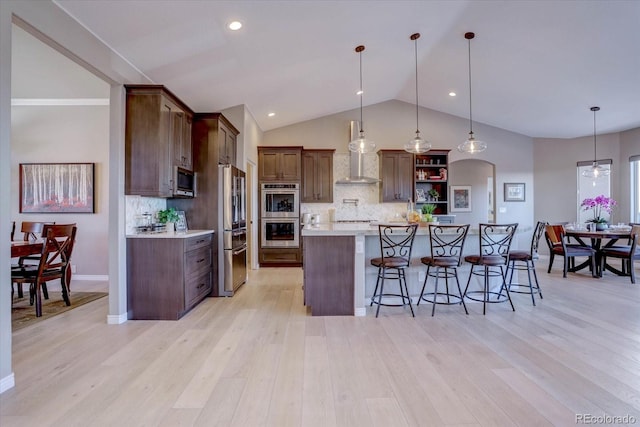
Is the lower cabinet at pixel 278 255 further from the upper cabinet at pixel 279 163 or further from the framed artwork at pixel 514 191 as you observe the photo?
the framed artwork at pixel 514 191

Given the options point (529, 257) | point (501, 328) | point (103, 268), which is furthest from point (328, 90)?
point (103, 268)

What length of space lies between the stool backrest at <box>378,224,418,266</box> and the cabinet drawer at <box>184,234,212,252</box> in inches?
83.5

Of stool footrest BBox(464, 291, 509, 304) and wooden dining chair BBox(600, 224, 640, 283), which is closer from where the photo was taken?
stool footrest BBox(464, 291, 509, 304)

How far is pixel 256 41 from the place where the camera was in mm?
3627

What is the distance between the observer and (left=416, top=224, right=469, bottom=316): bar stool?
362 centimetres

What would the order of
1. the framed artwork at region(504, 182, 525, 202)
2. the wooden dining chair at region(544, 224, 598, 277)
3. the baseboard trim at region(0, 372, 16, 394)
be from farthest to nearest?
the framed artwork at region(504, 182, 525, 202)
the wooden dining chair at region(544, 224, 598, 277)
the baseboard trim at region(0, 372, 16, 394)

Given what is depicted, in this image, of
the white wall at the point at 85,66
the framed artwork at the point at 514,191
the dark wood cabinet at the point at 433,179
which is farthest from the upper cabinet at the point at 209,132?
the framed artwork at the point at 514,191

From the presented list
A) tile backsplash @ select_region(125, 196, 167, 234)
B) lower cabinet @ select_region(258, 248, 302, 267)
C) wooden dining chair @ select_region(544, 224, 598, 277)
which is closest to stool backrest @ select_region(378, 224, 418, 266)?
tile backsplash @ select_region(125, 196, 167, 234)

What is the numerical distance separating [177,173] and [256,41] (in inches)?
69.4

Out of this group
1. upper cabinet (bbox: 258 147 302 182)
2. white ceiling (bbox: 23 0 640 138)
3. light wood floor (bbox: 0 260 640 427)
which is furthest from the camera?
upper cabinet (bbox: 258 147 302 182)

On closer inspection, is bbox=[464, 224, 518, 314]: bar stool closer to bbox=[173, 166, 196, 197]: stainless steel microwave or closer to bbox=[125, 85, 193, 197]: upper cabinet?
bbox=[173, 166, 196, 197]: stainless steel microwave

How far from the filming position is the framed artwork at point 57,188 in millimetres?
5375

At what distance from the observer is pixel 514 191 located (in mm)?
7551

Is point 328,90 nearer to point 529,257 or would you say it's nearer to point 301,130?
point 301,130
